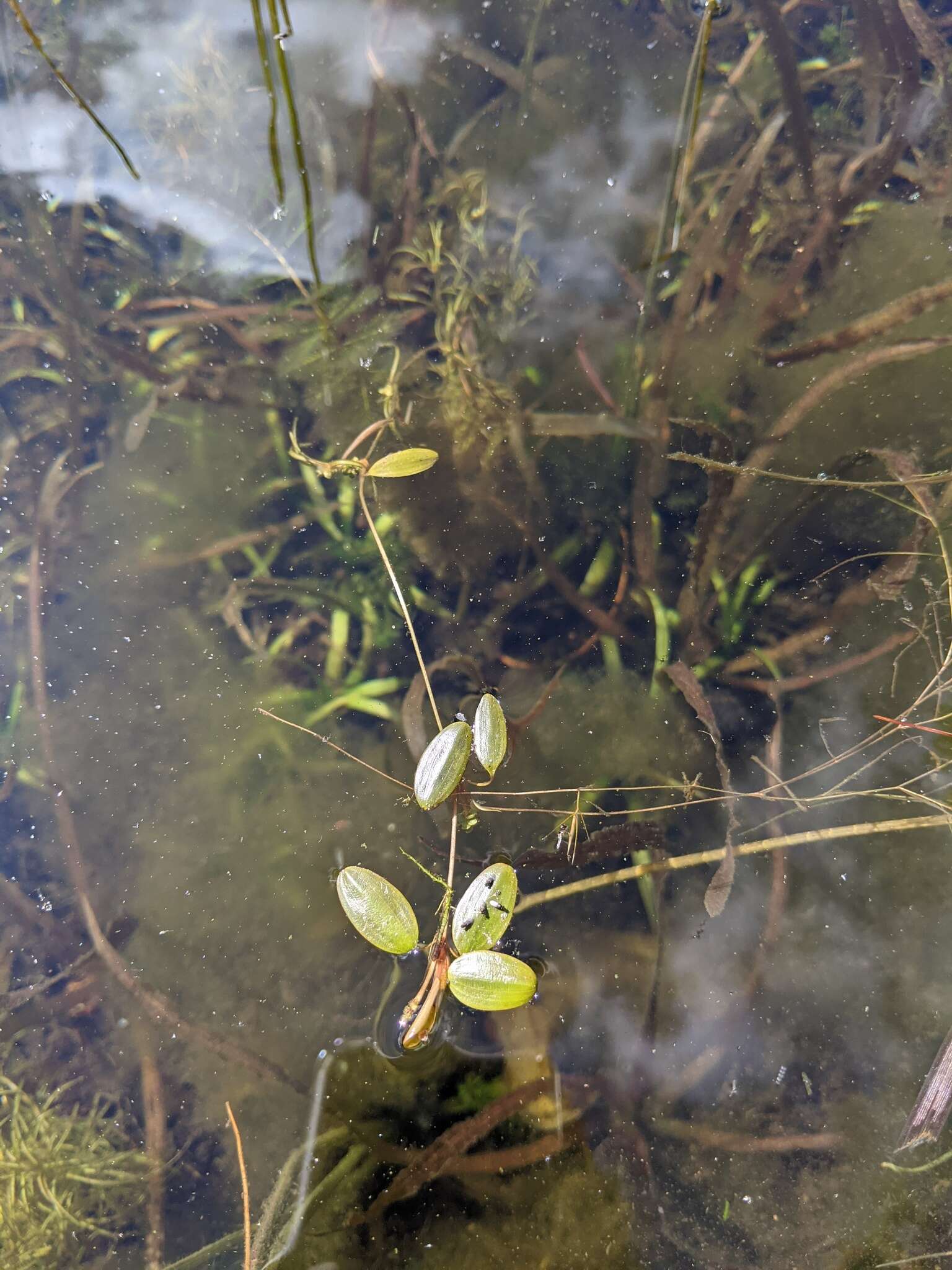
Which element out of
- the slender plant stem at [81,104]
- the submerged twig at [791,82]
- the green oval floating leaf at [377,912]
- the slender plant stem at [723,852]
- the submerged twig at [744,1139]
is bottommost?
the submerged twig at [744,1139]

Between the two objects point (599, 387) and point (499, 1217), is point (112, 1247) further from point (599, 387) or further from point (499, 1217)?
point (599, 387)

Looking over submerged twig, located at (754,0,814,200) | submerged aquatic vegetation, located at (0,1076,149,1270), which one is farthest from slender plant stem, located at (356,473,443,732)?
submerged twig, located at (754,0,814,200)

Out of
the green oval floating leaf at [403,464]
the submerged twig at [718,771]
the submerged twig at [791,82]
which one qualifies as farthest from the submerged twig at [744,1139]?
the submerged twig at [791,82]

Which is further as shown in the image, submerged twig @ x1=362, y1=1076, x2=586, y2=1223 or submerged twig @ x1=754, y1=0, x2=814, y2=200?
submerged twig @ x1=754, y1=0, x2=814, y2=200

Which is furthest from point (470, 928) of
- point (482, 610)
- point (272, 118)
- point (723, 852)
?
point (272, 118)

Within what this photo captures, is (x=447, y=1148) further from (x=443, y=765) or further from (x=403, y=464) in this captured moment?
(x=403, y=464)

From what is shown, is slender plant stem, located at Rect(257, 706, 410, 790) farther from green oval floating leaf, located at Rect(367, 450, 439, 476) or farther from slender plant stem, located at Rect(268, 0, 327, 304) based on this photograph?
slender plant stem, located at Rect(268, 0, 327, 304)

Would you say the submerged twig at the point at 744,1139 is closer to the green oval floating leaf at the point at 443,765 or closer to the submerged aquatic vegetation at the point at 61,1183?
the green oval floating leaf at the point at 443,765
